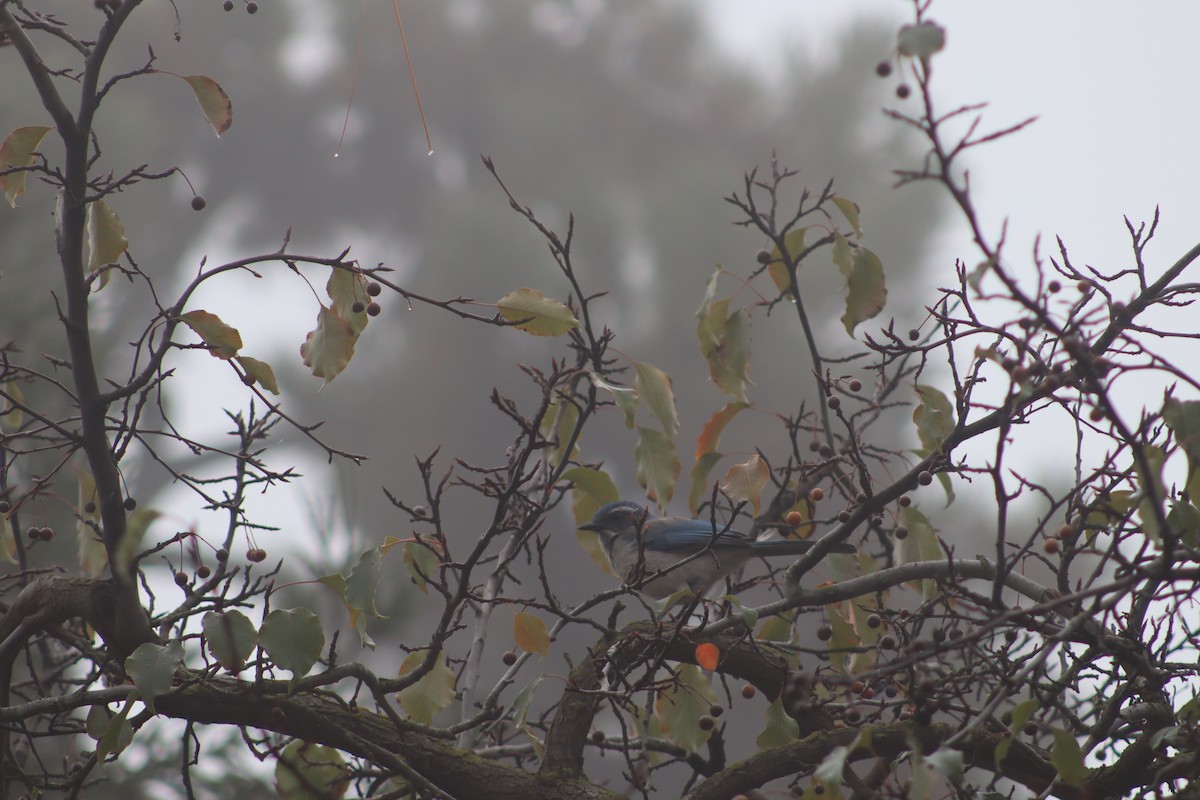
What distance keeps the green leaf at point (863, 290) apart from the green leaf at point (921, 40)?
4.31 feet

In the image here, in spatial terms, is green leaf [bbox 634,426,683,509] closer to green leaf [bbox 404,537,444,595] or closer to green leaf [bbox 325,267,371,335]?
green leaf [bbox 404,537,444,595]

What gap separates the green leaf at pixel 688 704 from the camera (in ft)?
7.85

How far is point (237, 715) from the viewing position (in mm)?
2236

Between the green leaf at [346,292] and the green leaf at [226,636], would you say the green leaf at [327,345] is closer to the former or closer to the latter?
the green leaf at [346,292]

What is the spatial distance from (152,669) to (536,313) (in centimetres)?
107

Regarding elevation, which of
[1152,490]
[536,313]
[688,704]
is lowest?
[1152,490]

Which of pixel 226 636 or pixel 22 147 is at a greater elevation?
pixel 22 147

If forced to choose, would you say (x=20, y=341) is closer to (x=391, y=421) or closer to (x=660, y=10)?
(x=391, y=421)

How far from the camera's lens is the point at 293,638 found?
1.91 meters

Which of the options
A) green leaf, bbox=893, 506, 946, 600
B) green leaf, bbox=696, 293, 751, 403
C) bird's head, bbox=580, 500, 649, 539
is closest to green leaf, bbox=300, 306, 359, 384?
green leaf, bbox=696, 293, 751, 403

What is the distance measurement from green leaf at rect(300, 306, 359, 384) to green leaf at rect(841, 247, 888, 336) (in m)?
1.25

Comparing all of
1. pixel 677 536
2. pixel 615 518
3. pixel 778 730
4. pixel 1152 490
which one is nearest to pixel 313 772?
pixel 778 730

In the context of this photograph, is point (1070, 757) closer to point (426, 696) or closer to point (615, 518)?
point (426, 696)

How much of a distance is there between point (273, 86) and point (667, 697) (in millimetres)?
29225
